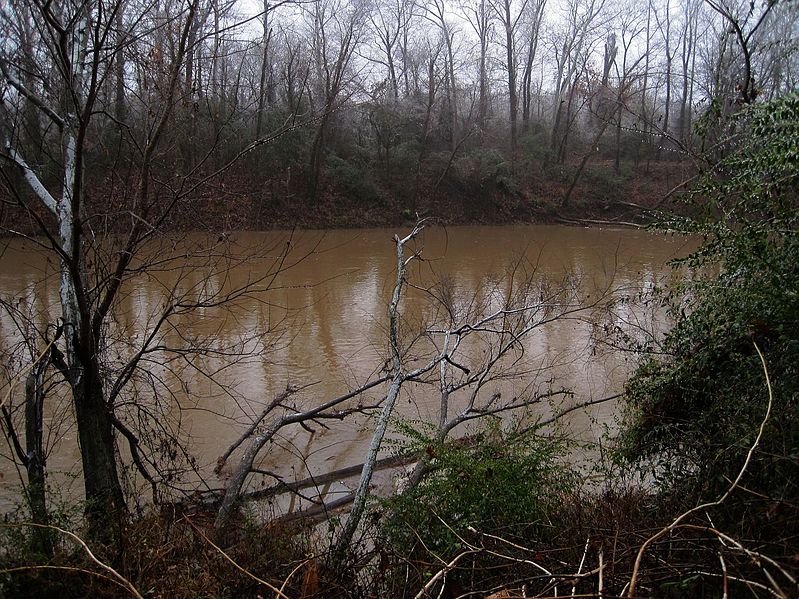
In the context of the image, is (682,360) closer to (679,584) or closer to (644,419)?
(644,419)

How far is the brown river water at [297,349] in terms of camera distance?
235 inches

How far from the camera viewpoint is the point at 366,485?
12.2ft

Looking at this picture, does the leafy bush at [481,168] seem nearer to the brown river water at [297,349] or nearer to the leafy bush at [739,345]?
the brown river water at [297,349]

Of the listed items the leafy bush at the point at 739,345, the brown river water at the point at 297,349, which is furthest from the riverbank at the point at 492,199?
the leafy bush at the point at 739,345

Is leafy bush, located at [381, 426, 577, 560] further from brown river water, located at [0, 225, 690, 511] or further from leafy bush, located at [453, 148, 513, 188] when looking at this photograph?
leafy bush, located at [453, 148, 513, 188]

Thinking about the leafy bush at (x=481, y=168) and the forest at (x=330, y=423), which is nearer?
the forest at (x=330, y=423)

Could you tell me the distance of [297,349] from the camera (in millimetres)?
9445

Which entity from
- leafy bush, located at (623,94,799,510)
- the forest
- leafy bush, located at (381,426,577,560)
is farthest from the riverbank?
leafy bush, located at (381,426,577,560)

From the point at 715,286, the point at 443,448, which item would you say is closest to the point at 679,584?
the point at 443,448

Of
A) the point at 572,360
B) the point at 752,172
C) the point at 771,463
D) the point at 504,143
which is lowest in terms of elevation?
the point at 572,360

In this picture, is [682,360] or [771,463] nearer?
[771,463]

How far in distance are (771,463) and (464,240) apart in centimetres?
1826

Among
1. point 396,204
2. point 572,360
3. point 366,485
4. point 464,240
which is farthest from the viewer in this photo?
point 396,204

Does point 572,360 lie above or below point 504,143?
below
